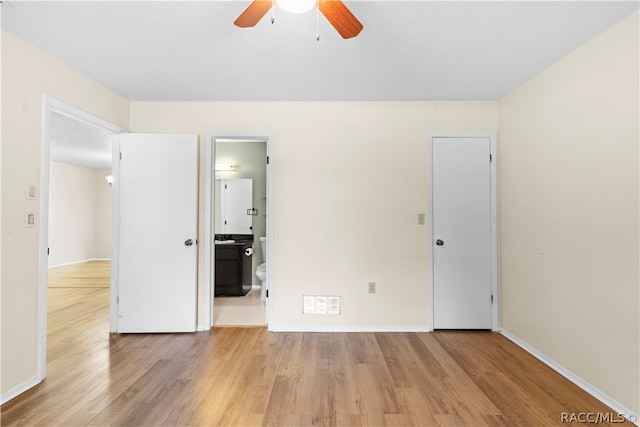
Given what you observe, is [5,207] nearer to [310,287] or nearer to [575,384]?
[310,287]

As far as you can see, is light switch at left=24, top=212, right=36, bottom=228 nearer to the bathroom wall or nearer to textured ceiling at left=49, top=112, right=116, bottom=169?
textured ceiling at left=49, top=112, right=116, bottom=169

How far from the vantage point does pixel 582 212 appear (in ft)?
6.96

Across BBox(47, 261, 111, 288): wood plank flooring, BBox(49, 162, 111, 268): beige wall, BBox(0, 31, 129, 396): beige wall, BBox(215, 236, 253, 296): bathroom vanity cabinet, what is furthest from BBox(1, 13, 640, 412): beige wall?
BBox(49, 162, 111, 268): beige wall

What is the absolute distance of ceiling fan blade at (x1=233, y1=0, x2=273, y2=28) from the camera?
4.69 feet

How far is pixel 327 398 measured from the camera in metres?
1.94

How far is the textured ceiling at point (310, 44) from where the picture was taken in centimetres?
176

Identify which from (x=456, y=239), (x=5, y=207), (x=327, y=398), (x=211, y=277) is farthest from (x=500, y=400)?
(x=5, y=207)

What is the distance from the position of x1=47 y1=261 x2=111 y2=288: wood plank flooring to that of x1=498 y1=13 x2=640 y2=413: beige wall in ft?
19.1

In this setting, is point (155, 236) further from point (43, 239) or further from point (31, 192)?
point (31, 192)

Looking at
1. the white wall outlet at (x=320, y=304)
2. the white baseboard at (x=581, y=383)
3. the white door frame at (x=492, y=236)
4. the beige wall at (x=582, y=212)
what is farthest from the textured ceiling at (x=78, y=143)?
the white baseboard at (x=581, y=383)

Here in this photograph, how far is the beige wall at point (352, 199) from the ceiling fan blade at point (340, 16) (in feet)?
5.05

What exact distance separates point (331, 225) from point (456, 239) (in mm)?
1295

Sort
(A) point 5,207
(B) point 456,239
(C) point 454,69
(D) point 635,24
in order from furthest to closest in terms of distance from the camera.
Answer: (B) point 456,239 → (C) point 454,69 → (A) point 5,207 → (D) point 635,24

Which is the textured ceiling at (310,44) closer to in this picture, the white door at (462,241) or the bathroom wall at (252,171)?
the white door at (462,241)
